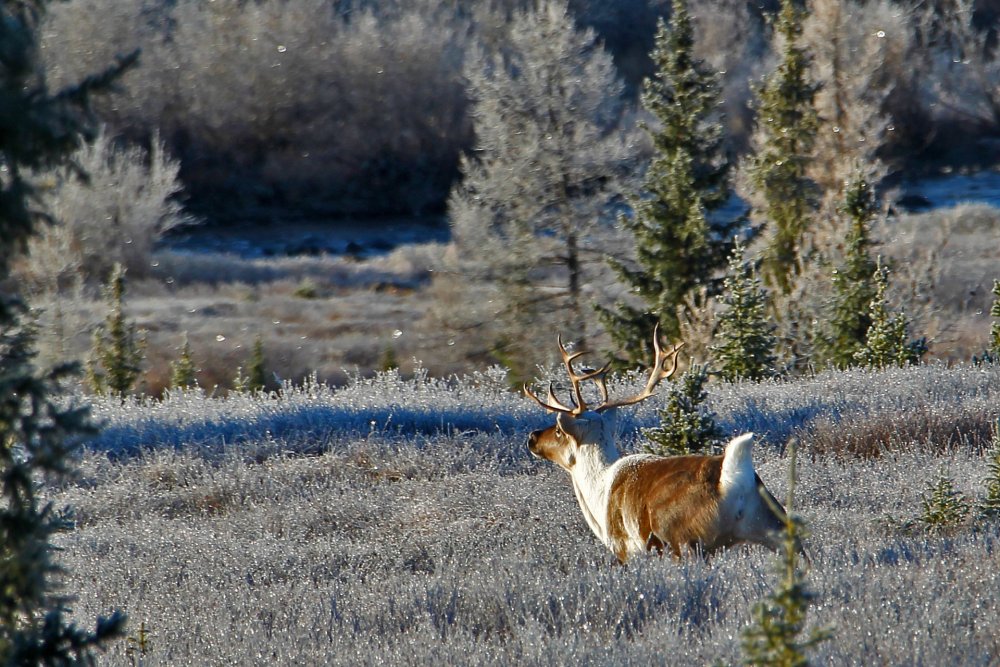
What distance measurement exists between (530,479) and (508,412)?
209cm

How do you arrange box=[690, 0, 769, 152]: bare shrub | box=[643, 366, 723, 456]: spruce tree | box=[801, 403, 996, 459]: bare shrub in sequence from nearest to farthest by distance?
box=[643, 366, 723, 456]: spruce tree < box=[801, 403, 996, 459]: bare shrub < box=[690, 0, 769, 152]: bare shrub

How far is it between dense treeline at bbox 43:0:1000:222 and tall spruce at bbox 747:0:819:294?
829 inches

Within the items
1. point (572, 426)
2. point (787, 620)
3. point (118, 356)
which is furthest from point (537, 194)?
point (787, 620)

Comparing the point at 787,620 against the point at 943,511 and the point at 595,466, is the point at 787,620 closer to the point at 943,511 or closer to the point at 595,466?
the point at 595,466

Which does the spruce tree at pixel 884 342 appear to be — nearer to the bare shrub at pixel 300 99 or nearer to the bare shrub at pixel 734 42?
the bare shrub at pixel 300 99

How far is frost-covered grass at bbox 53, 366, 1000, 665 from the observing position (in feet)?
Answer: 14.3

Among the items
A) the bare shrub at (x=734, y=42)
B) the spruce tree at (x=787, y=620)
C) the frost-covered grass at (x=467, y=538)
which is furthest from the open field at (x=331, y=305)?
the spruce tree at (x=787, y=620)

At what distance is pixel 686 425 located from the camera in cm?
762

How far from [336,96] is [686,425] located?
45.0 meters

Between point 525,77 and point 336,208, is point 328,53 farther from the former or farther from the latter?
point 525,77

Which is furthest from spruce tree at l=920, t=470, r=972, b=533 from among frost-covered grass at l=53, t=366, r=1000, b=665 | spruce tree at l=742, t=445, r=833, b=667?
spruce tree at l=742, t=445, r=833, b=667

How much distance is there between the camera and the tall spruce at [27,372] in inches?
106

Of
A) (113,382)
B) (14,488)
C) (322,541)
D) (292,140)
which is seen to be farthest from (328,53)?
(14,488)

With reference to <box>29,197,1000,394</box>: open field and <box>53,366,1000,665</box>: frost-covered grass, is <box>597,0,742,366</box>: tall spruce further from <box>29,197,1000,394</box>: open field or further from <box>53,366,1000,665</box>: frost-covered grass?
<box>53,366,1000,665</box>: frost-covered grass
